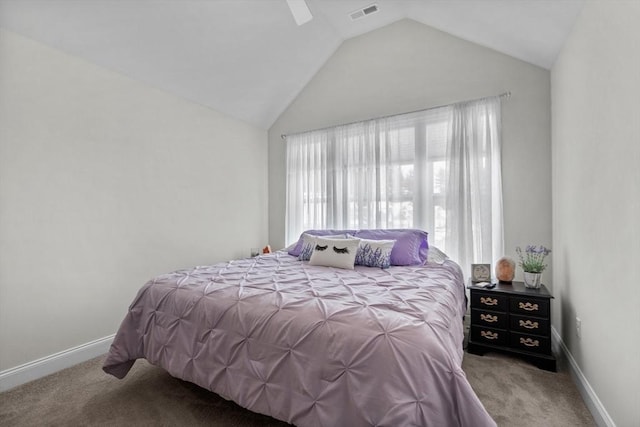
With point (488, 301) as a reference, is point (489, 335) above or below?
below

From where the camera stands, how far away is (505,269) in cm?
254

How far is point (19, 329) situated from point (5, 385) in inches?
13.8

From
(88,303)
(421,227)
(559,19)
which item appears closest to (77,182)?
(88,303)

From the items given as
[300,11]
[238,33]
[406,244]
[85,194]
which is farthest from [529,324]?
[85,194]

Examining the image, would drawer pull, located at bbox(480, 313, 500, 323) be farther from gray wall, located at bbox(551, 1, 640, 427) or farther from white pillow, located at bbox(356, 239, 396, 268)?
white pillow, located at bbox(356, 239, 396, 268)

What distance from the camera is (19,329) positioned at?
81.7 inches

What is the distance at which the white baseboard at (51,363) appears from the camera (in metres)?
1.99

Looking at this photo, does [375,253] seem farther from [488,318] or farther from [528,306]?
[528,306]

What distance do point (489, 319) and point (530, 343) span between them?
0.97 ft

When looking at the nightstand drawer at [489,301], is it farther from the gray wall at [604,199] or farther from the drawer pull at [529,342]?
the gray wall at [604,199]

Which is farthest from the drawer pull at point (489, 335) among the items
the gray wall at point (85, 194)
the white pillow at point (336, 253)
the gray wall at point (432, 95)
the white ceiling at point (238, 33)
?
the gray wall at point (85, 194)

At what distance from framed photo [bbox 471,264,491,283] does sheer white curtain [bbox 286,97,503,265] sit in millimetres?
245

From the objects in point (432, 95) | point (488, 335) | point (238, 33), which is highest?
point (238, 33)

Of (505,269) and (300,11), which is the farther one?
(300,11)
